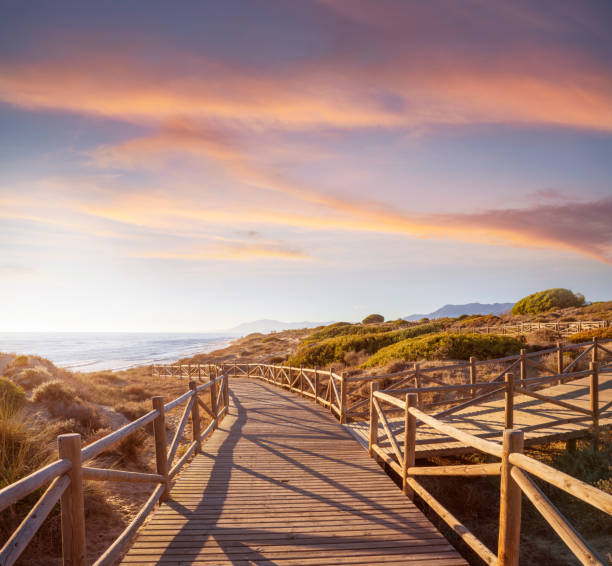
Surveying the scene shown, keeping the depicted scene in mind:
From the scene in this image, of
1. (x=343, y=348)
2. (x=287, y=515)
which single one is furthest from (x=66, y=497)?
(x=343, y=348)

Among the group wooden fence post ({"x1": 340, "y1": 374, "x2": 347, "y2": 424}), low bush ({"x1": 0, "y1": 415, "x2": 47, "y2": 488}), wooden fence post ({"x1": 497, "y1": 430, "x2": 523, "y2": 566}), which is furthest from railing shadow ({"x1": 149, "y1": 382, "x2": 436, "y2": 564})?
wooden fence post ({"x1": 340, "y1": 374, "x2": 347, "y2": 424})

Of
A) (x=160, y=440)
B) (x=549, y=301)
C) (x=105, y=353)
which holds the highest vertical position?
(x=549, y=301)

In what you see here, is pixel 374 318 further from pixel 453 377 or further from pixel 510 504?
pixel 510 504

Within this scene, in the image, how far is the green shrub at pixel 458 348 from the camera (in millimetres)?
15820

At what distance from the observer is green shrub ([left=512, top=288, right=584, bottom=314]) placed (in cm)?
4208

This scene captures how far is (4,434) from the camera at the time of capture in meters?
5.28

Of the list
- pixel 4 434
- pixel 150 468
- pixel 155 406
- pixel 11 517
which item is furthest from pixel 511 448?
pixel 150 468

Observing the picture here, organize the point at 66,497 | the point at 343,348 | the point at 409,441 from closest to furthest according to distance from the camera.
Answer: the point at 66,497 → the point at 409,441 → the point at 343,348

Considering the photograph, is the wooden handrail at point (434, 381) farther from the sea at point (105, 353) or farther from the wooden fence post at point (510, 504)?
the sea at point (105, 353)

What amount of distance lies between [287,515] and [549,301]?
4758 cm

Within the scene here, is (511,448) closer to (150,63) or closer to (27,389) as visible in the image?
(150,63)

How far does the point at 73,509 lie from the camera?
2.79 metres

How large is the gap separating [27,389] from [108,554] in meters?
13.4

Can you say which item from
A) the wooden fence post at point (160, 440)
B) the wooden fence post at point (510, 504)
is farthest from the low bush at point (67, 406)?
the wooden fence post at point (510, 504)
